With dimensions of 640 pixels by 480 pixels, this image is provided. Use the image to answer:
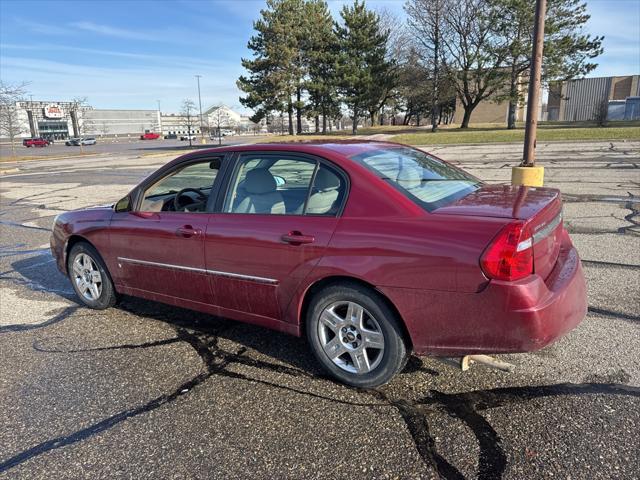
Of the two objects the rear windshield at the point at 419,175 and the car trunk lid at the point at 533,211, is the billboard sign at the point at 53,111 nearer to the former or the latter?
the rear windshield at the point at 419,175

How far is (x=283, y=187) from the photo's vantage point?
3551 millimetres

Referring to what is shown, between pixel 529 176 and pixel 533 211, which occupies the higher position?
pixel 533 211

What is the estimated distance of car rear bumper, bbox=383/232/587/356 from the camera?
254 cm

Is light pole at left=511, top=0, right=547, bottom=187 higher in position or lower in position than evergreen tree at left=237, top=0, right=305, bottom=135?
lower

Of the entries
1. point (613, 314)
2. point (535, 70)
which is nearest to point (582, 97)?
point (535, 70)

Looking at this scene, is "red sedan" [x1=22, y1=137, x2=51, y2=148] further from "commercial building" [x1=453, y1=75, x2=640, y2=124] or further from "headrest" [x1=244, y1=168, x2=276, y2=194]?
"headrest" [x1=244, y1=168, x2=276, y2=194]

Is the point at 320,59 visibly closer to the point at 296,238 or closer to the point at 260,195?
the point at 260,195

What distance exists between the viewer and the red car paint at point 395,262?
259cm

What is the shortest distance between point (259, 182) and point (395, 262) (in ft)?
4.63

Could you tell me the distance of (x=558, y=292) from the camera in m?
2.73

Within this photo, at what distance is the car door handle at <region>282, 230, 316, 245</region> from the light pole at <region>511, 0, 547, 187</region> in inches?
221

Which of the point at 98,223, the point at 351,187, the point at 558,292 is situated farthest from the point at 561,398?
the point at 98,223

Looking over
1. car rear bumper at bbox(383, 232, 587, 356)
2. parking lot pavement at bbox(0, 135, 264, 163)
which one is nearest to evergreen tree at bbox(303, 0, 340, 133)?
parking lot pavement at bbox(0, 135, 264, 163)

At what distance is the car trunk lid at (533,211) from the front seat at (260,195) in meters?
1.21
